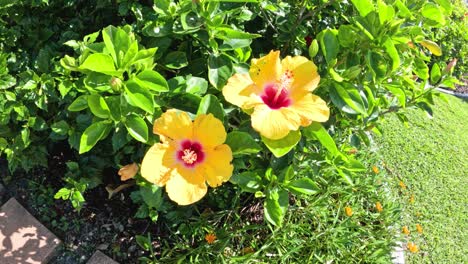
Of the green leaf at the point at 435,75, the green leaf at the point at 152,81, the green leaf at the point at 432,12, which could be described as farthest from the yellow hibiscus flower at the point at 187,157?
the green leaf at the point at 435,75

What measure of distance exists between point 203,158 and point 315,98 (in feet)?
1.60

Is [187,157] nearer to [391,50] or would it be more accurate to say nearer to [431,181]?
[391,50]

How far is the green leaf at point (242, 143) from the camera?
5.49ft

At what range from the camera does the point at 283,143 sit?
61.4 inches

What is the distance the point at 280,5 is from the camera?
200 cm

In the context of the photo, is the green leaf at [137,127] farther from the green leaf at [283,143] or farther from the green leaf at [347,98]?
the green leaf at [347,98]

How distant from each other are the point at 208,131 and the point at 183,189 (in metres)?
0.24

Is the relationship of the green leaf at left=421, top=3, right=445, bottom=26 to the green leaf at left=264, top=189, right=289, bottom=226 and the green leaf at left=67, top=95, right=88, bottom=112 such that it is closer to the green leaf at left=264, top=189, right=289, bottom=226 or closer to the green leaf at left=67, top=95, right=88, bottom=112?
the green leaf at left=264, top=189, right=289, bottom=226

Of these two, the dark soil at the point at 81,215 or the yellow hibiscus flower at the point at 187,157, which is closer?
the yellow hibiscus flower at the point at 187,157

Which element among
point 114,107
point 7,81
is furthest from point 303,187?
point 7,81

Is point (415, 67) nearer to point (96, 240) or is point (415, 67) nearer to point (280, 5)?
point (280, 5)

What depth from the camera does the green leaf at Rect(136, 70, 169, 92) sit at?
5.15ft

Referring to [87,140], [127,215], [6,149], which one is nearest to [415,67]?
[87,140]

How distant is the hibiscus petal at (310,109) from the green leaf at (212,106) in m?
0.29
